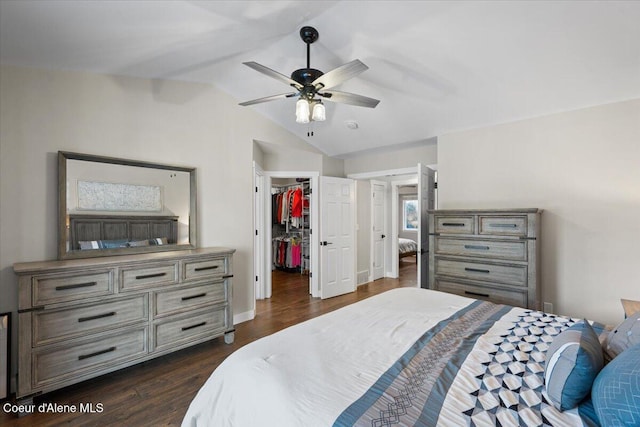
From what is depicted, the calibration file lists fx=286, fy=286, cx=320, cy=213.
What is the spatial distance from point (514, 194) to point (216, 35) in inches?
131

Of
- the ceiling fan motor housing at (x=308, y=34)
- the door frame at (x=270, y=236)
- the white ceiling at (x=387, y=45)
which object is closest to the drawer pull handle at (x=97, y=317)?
the white ceiling at (x=387, y=45)

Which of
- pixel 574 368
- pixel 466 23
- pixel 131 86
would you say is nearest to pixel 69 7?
pixel 131 86

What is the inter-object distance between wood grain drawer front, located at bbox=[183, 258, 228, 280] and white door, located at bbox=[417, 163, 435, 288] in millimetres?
2314

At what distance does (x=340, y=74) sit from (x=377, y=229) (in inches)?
170

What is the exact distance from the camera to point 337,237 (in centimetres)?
480

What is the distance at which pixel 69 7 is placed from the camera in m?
1.75

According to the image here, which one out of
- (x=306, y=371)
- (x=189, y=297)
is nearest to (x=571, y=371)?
(x=306, y=371)

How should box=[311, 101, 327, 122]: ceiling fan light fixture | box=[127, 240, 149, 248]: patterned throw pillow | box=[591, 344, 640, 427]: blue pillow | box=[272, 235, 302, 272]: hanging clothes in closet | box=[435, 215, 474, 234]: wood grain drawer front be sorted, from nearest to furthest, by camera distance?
box=[591, 344, 640, 427]: blue pillow < box=[311, 101, 327, 122]: ceiling fan light fixture < box=[127, 240, 149, 248]: patterned throw pillow < box=[435, 215, 474, 234]: wood grain drawer front < box=[272, 235, 302, 272]: hanging clothes in closet

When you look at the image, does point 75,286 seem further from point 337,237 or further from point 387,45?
point 337,237

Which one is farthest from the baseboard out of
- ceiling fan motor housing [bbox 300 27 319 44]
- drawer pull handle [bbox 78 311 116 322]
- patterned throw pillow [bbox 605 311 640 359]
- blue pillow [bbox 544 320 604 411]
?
patterned throw pillow [bbox 605 311 640 359]

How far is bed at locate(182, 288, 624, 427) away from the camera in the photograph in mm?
936

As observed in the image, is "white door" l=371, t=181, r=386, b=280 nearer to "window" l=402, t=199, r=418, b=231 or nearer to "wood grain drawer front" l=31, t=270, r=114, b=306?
"window" l=402, t=199, r=418, b=231

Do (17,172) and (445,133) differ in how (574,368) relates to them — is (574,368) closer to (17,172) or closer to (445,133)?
(445,133)

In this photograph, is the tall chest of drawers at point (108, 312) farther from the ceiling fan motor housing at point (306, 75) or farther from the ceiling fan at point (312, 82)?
the ceiling fan motor housing at point (306, 75)
